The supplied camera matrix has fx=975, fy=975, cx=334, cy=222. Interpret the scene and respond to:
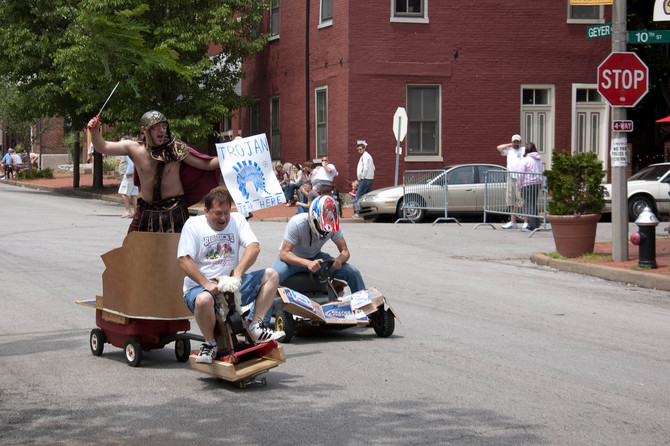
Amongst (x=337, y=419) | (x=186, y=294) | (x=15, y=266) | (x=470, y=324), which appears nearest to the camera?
(x=337, y=419)

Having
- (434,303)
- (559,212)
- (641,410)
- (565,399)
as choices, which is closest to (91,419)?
(565,399)

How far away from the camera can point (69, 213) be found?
79.8 feet

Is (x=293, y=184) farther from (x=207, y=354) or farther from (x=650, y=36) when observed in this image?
(x=207, y=354)

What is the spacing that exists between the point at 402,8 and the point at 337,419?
2300 centimetres

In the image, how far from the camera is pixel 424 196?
23.6 metres

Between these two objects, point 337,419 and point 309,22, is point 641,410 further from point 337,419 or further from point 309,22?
point 309,22

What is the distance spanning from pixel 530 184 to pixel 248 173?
13.5 meters

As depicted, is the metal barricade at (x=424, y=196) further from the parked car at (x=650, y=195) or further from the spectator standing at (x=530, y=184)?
the parked car at (x=650, y=195)

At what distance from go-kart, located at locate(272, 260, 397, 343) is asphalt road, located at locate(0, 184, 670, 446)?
175 millimetres

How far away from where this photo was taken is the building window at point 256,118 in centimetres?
3396

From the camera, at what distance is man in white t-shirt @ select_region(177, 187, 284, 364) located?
7.17m

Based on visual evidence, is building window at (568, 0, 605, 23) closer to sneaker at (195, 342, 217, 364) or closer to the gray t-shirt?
the gray t-shirt

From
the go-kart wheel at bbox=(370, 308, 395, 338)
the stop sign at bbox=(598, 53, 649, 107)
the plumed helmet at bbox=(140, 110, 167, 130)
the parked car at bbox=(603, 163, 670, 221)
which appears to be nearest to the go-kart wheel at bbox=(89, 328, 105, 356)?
the plumed helmet at bbox=(140, 110, 167, 130)

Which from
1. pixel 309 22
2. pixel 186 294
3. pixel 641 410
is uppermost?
pixel 309 22
